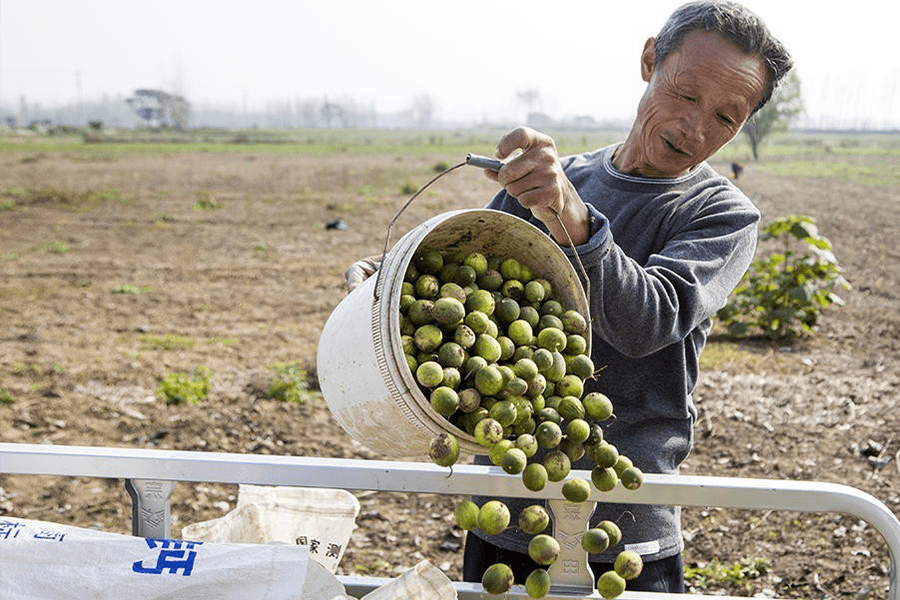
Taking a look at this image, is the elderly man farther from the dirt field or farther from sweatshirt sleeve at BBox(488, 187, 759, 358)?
the dirt field

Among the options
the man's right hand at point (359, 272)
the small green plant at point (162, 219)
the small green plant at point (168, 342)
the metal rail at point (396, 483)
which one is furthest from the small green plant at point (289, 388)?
the small green plant at point (162, 219)

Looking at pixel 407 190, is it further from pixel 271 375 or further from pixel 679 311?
pixel 679 311

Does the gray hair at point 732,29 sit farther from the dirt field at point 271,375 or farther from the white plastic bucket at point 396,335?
the dirt field at point 271,375

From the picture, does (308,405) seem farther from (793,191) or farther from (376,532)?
(793,191)

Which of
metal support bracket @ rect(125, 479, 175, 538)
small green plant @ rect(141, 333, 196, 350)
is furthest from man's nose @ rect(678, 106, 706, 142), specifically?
small green plant @ rect(141, 333, 196, 350)

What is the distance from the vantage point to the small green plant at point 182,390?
19.6 ft

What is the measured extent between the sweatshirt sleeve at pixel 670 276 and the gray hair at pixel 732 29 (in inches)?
14.0

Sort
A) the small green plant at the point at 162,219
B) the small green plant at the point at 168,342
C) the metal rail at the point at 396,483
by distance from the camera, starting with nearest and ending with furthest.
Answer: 1. the metal rail at the point at 396,483
2. the small green plant at the point at 168,342
3. the small green plant at the point at 162,219

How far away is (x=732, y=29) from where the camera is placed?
1.95m

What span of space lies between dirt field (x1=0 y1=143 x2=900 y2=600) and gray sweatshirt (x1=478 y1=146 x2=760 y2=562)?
81.5 inches

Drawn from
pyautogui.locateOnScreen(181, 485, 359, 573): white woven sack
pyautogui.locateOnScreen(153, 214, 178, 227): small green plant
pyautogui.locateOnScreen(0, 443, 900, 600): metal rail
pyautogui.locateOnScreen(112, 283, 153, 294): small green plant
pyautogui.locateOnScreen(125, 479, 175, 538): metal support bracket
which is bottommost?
pyautogui.locateOnScreen(112, 283, 153, 294): small green plant

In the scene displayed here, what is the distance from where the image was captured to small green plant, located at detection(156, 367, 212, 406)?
5.96 meters

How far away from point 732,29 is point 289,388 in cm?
469

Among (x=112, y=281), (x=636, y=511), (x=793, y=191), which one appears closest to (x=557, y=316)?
(x=636, y=511)
